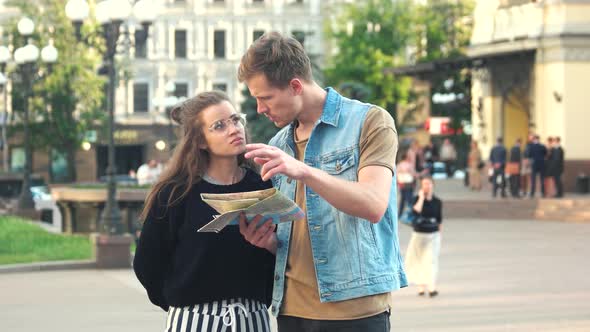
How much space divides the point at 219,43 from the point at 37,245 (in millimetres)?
59887

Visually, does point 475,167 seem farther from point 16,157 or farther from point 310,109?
point 310,109

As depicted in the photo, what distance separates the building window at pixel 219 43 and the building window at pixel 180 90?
8.42 ft

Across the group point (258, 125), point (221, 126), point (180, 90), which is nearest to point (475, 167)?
point (258, 125)

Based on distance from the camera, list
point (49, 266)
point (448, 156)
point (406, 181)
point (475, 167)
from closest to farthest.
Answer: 1. point (49, 266)
2. point (406, 181)
3. point (475, 167)
4. point (448, 156)

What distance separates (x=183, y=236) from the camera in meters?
6.11

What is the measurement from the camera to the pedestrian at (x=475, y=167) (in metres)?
44.7

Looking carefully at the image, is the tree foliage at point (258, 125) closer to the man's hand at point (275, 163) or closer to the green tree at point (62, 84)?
the green tree at point (62, 84)

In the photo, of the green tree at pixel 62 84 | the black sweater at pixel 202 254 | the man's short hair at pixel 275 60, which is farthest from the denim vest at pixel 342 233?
the green tree at pixel 62 84

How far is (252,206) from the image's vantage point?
546 cm

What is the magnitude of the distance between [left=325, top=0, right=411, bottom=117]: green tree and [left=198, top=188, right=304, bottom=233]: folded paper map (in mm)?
70182

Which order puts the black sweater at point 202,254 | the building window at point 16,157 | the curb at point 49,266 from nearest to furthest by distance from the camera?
the black sweater at point 202,254 → the curb at point 49,266 → the building window at point 16,157

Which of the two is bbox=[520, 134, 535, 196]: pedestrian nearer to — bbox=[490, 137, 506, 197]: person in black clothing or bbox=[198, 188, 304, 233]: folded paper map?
bbox=[490, 137, 506, 197]: person in black clothing

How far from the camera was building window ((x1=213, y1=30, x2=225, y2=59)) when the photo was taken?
8444 centimetres

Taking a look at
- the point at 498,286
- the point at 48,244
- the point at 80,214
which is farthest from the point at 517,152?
the point at 498,286
